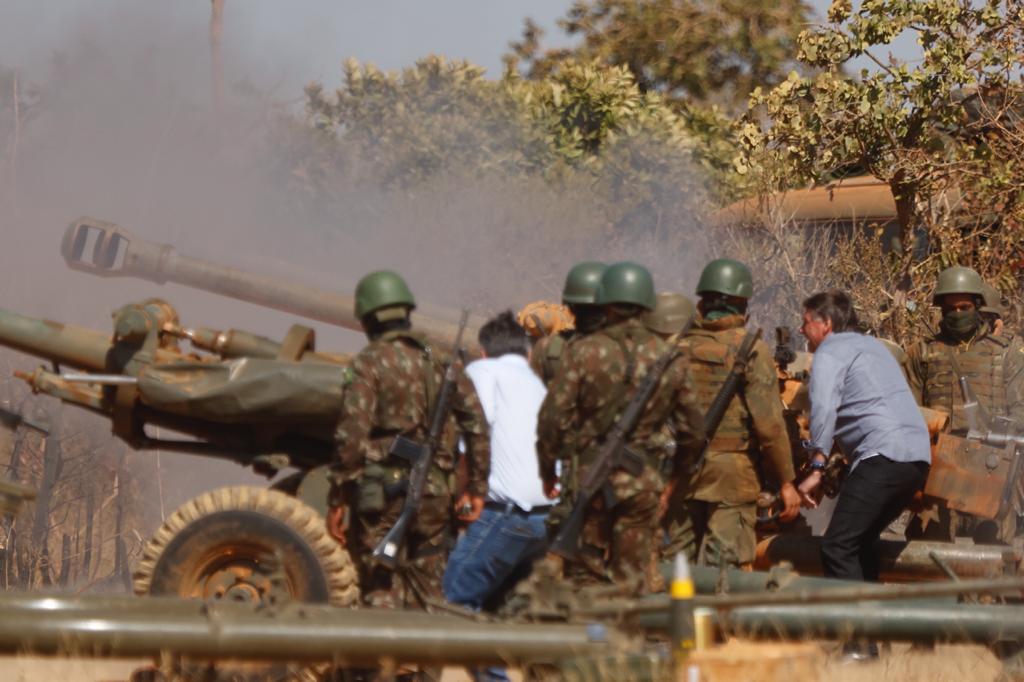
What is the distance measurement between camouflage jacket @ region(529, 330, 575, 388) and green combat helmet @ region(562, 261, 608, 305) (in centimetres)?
57

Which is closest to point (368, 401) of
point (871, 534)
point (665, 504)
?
point (665, 504)

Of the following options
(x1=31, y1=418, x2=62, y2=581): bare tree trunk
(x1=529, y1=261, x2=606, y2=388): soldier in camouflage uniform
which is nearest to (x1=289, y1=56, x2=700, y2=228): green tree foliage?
(x1=31, y1=418, x2=62, y2=581): bare tree trunk

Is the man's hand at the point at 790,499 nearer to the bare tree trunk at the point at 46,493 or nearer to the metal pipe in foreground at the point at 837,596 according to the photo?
the metal pipe in foreground at the point at 837,596

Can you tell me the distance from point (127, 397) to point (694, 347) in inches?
108

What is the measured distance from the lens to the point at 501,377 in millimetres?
7887

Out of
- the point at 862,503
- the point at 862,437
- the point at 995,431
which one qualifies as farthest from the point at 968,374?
the point at 862,503

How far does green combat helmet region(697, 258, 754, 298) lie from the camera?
8.32 m

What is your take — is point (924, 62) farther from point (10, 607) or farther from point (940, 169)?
point (10, 607)

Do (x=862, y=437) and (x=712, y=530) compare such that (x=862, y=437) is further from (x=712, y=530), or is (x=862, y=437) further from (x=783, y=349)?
(x=783, y=349)

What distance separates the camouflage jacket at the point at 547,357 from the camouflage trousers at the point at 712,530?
99 centimetres

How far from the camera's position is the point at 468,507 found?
761 centimetres

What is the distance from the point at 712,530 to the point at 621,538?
4.08 feet

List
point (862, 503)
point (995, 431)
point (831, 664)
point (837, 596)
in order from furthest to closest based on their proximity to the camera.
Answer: point (995, 431)
point (862, 503)
point (831, 664)
point (837, 596)

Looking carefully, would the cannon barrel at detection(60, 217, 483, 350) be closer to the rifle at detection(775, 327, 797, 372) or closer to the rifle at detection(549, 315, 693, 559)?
the rifle at detection(775, 327, 797, 372)
